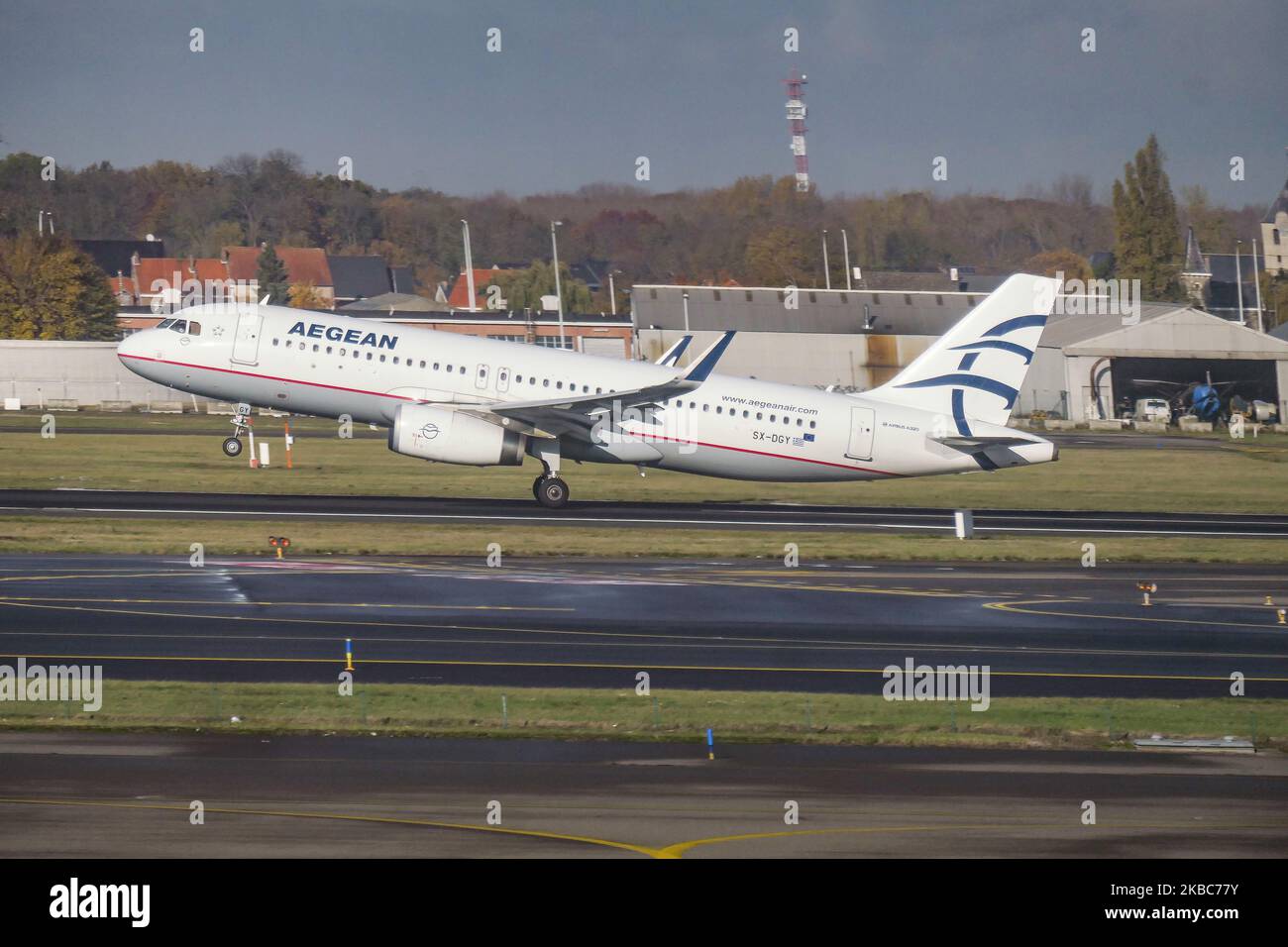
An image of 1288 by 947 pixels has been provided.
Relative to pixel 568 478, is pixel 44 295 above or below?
above

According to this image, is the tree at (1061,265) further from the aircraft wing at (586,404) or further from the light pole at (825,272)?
the aircraft wing at (586,404)

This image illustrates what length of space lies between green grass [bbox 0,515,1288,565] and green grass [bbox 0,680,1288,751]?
1392 cm

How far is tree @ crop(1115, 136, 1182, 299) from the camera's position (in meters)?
138

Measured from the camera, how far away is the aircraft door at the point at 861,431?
4494 cm

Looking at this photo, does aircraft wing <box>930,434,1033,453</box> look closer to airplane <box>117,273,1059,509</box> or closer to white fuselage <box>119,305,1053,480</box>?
airplane <box>117,273,1059,509</box>

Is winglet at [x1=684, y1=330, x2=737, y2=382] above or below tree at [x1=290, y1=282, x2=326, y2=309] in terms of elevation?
below

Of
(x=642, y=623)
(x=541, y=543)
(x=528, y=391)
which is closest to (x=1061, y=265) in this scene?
(x=528, y=391)

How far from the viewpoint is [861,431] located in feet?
148

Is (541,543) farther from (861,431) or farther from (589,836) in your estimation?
(589,836)

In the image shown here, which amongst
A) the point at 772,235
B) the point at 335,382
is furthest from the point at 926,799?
the point at 772,235

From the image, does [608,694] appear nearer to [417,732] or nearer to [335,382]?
[417,732]

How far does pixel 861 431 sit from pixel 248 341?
18.6m

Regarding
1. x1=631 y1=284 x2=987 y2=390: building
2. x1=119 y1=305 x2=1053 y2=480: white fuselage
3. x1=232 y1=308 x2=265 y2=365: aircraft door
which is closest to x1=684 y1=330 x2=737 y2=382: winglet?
x1=119 y1=305 x2=1053 y2=480: white fuselage

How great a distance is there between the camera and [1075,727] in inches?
856
